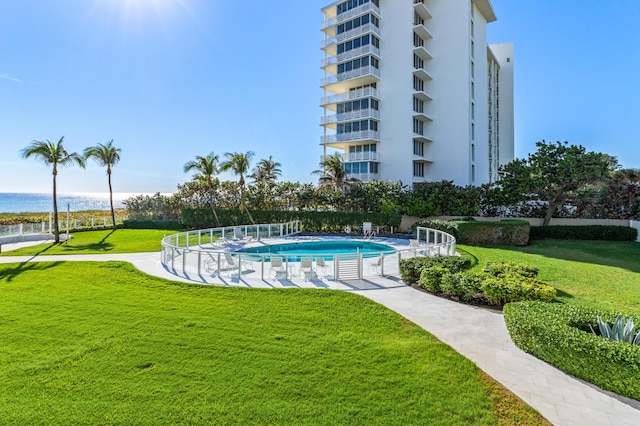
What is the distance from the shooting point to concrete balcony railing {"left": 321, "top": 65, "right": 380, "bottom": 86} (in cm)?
3641

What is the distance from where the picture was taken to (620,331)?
548 centimetres

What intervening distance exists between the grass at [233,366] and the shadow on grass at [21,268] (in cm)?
426

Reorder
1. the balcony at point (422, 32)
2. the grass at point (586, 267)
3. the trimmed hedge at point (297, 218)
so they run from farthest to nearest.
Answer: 1. the balcony at point (422, 32)
2. the trimmed hedge at point (297, 218)
3. the grass at point (586, 267)

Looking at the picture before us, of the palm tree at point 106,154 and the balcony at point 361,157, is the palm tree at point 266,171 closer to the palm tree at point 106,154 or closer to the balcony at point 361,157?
the balcony at point 361,157

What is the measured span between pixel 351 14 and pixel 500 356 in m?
40.5

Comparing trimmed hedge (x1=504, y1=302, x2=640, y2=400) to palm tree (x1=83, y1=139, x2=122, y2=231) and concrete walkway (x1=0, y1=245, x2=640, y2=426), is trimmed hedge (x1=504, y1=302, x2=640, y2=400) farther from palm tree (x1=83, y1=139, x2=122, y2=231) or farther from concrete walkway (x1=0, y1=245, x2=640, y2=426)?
palm tree (x1=83, y1=139, x2=122, y2=231)

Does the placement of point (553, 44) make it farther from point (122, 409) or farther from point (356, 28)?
point (122, 409)

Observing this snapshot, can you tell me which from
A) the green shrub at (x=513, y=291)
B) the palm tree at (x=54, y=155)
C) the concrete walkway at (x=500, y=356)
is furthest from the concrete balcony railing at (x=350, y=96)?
the green shrub at (x=513, y=291)

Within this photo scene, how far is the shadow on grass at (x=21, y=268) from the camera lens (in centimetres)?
1207

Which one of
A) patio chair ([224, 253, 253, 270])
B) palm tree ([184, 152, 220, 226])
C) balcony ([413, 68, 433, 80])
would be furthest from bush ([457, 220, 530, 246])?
palm tree ([184, 152, 220, 226])

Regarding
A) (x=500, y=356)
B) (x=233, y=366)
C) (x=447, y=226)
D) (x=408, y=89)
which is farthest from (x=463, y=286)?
(x=408, y=89)

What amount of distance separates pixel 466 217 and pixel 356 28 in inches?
986

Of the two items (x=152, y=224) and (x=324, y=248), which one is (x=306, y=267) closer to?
(x=324, y=248)

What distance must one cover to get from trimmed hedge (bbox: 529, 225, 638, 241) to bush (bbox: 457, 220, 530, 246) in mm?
3931
